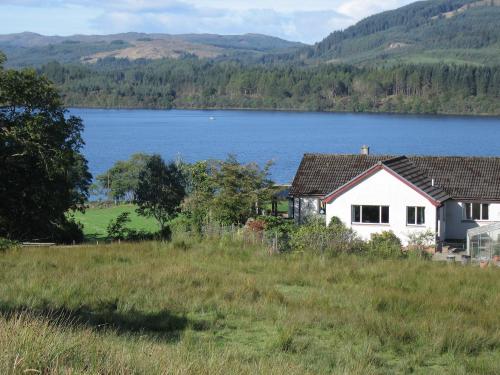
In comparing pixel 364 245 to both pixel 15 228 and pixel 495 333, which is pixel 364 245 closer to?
pixel 495 333

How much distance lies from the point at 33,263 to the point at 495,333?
9927 mm

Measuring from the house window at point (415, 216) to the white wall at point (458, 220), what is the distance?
9.38ft

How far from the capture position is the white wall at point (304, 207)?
3638 cm

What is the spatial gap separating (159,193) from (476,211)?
18.8 meters

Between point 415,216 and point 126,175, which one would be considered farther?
point 126,175

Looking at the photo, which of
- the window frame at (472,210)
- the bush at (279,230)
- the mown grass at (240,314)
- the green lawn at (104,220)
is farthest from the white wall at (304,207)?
the mown grass at (240,314)

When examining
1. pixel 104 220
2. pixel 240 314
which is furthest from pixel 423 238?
pixel 104 220

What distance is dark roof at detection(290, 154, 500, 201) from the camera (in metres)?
34.8

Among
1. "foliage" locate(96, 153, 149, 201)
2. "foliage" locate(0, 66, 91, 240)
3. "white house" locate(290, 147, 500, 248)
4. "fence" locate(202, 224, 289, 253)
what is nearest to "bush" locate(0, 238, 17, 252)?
"fence" locate(202, 224, 289, 253)

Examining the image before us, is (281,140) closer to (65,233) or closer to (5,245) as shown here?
(65,233)

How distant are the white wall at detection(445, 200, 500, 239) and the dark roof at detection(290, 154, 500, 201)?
1.34ft

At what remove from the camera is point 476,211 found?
3512 centimetres

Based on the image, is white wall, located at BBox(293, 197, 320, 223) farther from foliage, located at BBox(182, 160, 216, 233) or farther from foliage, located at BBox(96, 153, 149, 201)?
foliage, located at BBox(96, 153, 149, 201)

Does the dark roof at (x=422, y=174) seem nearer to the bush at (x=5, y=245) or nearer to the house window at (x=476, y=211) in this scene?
the house window at (x=476, y=211)
